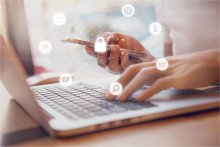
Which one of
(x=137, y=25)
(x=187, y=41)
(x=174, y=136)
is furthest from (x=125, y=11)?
(x=174, y=136)

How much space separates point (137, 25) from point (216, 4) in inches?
5.6


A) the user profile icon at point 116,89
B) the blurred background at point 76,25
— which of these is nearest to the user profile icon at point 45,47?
the blurred background at point 76,25

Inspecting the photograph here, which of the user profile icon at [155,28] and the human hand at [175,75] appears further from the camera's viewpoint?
the user profile icon at [155,28]

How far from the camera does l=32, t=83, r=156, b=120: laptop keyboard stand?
41 centimetres

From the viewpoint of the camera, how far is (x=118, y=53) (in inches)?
20.5

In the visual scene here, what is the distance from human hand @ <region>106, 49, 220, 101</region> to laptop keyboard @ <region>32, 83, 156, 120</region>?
0.02 metres

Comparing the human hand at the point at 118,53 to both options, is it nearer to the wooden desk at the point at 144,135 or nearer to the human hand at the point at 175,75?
the human hand at the point at 175,75

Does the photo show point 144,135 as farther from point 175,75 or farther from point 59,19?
point 59,19

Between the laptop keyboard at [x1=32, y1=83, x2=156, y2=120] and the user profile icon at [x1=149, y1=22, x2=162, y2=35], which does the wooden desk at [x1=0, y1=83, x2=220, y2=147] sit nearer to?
the laptop keyboard at [x1=32, y1=83, x2=156, y2=120]

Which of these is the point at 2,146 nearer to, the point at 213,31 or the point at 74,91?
the point at 74,91

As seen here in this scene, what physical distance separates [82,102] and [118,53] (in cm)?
11

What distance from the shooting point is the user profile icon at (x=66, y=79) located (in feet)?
1.79

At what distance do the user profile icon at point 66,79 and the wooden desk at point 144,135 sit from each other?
0.14 meters

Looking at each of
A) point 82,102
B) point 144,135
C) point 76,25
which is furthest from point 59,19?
point 144,135
